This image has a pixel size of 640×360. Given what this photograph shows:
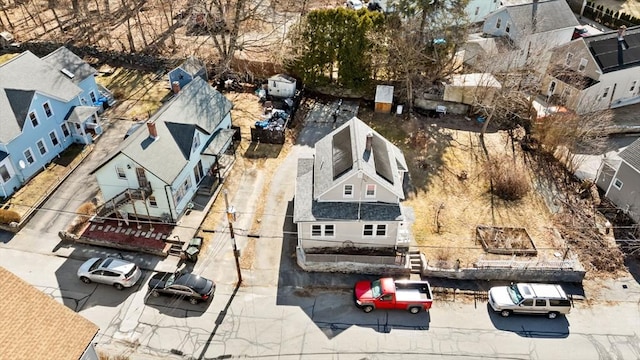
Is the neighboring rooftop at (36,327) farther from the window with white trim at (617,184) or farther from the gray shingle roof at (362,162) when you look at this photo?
the window with white trim at (617,184)

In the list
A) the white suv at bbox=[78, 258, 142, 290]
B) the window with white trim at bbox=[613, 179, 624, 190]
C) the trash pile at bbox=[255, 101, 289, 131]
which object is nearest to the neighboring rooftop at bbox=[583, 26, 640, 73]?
the window with white trim at bbox=[613, 179, 624, 190]

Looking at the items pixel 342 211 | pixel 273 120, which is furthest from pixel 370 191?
pixel 273 120

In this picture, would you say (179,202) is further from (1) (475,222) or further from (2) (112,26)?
(2) (112,26)

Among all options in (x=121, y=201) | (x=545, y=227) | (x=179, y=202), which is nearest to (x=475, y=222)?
(x=545, y=227)

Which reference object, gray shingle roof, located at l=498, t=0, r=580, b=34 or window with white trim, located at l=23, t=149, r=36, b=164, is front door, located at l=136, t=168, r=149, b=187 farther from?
gray shingle roof, located at l=498, t=0, r=580, b=34

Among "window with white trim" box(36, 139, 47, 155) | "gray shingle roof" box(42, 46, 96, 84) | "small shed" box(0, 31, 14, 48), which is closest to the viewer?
"window with white trim" box(36, 139, 47, 155)

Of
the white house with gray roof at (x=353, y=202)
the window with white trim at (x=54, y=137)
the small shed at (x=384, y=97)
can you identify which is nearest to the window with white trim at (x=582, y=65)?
the small shed at (x=384, y=97)
